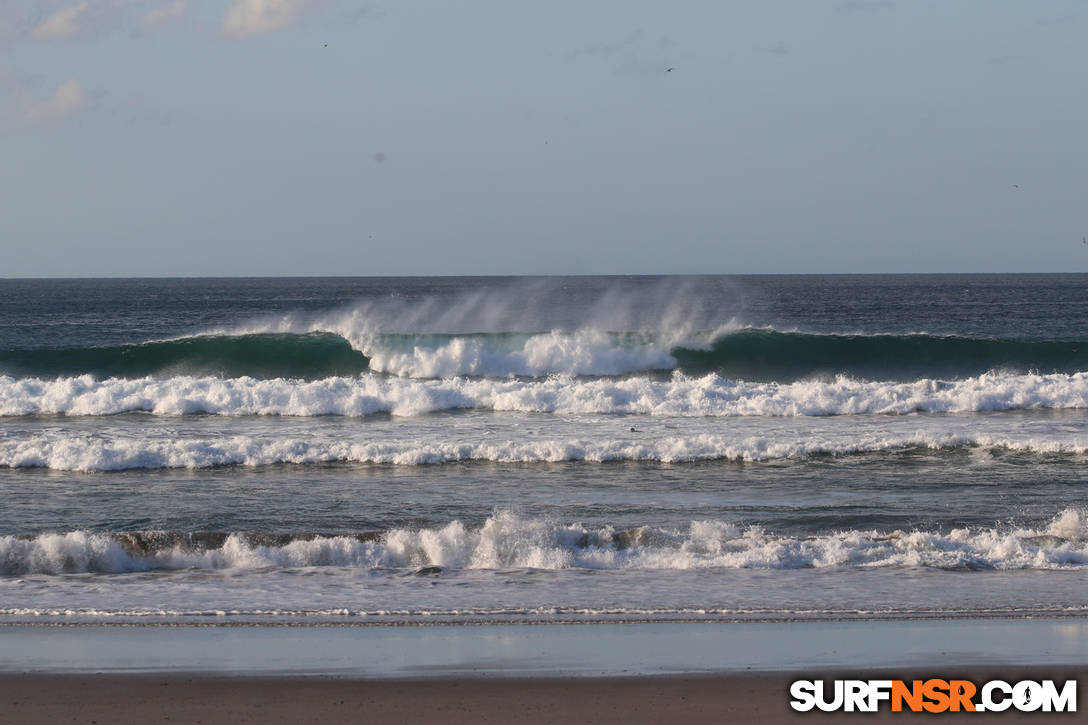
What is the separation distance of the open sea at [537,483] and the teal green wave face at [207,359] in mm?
96

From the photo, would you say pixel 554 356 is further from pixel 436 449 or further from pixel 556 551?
pixel 556 551

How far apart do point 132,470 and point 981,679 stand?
11.4 metres

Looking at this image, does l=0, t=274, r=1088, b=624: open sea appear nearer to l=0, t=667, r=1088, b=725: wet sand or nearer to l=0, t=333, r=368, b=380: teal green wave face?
l=0, t=333, r=368, b=380: teal green wave face

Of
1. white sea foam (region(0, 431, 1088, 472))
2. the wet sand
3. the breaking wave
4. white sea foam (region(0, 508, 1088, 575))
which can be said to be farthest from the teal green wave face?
the wet sand

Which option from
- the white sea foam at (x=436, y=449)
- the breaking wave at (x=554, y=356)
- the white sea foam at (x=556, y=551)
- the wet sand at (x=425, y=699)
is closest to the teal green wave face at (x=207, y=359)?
the breaking wave at (x=554, y=356)

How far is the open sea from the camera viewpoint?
8609mm

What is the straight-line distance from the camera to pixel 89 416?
20.2m

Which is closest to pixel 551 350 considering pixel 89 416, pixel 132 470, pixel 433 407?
pixel 433 407

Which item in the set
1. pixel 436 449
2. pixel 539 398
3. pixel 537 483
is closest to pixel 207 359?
pixel 539 398

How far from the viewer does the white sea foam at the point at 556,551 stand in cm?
955

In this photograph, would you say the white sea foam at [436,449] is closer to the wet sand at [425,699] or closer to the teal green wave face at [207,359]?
the wet sand at [425,699]

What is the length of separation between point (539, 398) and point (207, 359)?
40.0ft

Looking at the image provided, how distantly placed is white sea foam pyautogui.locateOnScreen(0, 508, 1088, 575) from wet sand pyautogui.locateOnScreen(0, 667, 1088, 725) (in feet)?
9.93

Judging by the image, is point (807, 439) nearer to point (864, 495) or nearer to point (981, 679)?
point (864, 495)
